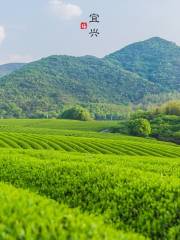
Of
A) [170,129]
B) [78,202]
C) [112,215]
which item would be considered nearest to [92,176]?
[78,202]

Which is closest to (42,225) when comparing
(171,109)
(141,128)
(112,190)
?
(112,190)

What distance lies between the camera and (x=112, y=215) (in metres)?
11.7

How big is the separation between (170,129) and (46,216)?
11240cm

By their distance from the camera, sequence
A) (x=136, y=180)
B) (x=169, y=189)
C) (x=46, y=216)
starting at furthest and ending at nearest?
(x=136, y=180) < (x=169, y=189) < (x=46, y=216)

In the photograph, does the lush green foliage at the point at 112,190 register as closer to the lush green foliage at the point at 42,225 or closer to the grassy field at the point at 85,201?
the grassy field at the point at 85,201

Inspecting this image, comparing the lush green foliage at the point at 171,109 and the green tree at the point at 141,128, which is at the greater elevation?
the lush green foliage at the point at 171,109

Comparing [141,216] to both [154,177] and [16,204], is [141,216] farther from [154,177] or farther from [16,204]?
[16,204]

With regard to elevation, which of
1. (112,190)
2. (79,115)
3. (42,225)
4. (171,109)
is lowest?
(79,115)

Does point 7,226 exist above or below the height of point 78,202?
above

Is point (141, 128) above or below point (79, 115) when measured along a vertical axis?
below

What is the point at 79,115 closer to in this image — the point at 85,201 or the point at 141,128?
the point at 141,128

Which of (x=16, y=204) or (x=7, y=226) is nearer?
(x=7, y=226)

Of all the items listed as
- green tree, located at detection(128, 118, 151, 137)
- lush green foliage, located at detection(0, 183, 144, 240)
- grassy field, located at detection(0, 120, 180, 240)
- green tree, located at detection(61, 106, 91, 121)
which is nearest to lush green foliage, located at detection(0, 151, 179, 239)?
grassy field, located at detection(0, 120, 180, 240)

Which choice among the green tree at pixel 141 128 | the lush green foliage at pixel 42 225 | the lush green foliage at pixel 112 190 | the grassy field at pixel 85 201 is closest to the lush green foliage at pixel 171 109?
the green tree at pixel 141 128
